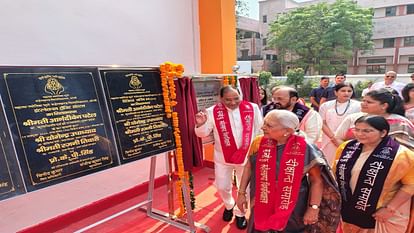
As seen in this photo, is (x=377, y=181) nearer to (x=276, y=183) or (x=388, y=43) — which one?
(x=276, y=183)

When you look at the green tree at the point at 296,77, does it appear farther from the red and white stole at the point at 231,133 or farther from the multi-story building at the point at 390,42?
the red and white stole at the point at 231,133

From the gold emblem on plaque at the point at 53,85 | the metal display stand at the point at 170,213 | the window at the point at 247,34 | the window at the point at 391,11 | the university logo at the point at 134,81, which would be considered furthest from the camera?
the window at the point at 247,34

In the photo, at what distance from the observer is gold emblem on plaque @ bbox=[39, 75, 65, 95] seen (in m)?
1.61

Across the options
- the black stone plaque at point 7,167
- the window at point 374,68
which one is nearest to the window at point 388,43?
the window at point 374,68

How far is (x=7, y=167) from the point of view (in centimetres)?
143

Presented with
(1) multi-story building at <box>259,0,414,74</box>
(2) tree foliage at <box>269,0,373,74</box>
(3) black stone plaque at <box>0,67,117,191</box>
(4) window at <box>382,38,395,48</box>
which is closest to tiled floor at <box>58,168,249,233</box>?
(3) black stone plaque at <box>0,67,117,191</box>

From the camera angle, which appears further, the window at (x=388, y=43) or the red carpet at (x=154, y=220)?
the window at (x=388, y=43)

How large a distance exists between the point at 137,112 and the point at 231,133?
2.70 ft

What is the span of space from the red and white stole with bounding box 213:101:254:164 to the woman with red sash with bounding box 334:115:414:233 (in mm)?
895

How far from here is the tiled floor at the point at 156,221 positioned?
8.28ft

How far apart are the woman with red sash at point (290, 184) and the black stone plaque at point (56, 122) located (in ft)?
3.32

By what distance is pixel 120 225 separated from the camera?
103 inches

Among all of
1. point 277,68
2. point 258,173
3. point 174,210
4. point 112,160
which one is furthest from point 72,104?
point 277,68

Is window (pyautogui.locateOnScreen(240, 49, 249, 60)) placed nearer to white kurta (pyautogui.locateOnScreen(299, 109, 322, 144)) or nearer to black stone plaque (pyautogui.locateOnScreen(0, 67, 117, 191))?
white kurta (pyautogui.locateOnScreen(299, 109, 322, 144))
